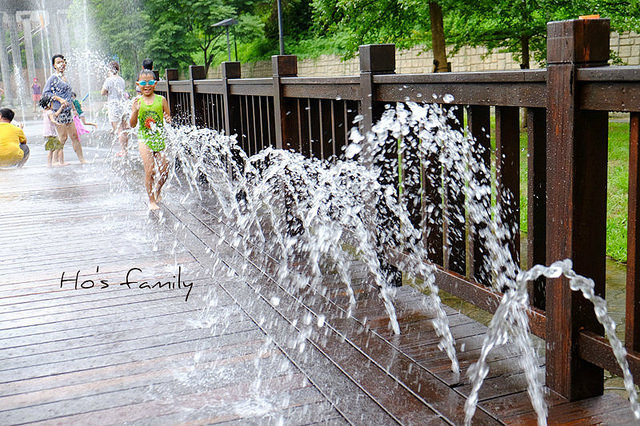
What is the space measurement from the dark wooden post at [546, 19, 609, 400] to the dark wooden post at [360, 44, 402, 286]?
144cm

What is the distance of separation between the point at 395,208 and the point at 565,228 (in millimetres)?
1554

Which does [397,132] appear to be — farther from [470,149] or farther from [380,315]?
[380,315]

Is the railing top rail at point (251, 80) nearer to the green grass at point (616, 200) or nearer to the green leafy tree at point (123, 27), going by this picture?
the green grass at point (616, 200)

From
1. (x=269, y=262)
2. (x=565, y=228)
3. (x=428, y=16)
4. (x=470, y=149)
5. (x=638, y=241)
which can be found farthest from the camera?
(x=428, y=16)

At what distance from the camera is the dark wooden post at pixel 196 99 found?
904 centimetres

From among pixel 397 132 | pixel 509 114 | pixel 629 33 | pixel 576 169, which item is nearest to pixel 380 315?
pixel 397 132

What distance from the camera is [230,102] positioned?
24.3 feet

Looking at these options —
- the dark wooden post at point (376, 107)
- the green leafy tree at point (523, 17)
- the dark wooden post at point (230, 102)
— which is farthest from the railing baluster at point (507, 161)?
the green leafy tree at point (523, 17)

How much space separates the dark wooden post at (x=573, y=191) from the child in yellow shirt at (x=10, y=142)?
30.9ft

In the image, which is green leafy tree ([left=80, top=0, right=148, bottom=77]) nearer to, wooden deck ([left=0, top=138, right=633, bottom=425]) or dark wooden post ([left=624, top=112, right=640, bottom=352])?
wooden deck ([left=0, top=138, right=633, bottom=425])

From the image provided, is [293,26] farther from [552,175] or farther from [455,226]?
[552,175]

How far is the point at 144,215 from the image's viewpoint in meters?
7.37

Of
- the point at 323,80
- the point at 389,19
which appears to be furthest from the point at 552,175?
the point at 389,19

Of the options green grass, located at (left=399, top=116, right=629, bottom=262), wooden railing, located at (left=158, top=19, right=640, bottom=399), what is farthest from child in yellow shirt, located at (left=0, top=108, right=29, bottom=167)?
wooden railing, located at (left=158, top=19, right=640, bottom=399)
